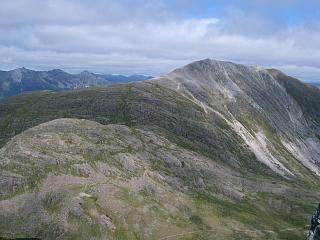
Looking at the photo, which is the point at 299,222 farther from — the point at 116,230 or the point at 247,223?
the point at 116,230

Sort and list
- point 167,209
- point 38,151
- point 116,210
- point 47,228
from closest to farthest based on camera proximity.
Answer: point 47,228, point 116,210, point 167,209, point 38,151

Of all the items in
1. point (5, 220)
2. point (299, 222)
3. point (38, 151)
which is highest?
point (38, 151)

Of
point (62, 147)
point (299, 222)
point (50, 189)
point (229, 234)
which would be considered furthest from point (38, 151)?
point (299, 222)

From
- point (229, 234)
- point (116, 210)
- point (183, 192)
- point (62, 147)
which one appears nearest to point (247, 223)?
point (229, 234)

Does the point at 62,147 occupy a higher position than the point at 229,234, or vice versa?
the point at 62,147

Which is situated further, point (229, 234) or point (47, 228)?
point (229, 234)

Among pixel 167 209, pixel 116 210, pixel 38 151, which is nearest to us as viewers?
pixel 116 210

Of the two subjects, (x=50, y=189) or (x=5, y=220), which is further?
(x=50, y=189)

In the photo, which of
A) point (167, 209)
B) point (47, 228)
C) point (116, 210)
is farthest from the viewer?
point (167, 209)

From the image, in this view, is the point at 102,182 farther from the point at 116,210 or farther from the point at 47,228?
the point at 47,228
